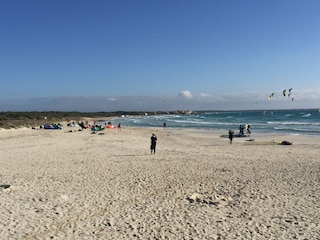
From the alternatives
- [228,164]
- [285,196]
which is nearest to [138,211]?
[285,196]

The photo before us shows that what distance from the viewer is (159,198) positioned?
402 inches

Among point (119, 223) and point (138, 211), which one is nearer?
point (119, 223)

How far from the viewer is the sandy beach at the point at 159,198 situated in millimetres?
7688

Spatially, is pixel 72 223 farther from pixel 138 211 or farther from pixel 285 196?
pixel 285 196

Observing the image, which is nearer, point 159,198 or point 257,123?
point 159,198

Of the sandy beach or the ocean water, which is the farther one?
the ocean water

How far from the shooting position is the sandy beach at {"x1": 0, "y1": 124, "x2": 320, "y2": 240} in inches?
303

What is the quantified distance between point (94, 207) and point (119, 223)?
1.46 m

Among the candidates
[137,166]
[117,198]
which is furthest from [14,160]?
[117,198]

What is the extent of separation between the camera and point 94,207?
9.32 metres

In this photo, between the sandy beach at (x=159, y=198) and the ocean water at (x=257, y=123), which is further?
the ocean water at (x=257, y=123)

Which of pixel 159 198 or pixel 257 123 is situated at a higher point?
pixel 257 123

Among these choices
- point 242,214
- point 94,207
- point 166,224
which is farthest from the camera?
point 94,207

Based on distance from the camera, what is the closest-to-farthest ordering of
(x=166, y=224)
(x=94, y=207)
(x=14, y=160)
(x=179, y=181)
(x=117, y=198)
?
(x=166, y=224) < (x=94, y=207) < (x=117, y=198) < (x=179, y=181) < (x=14, y=160)
